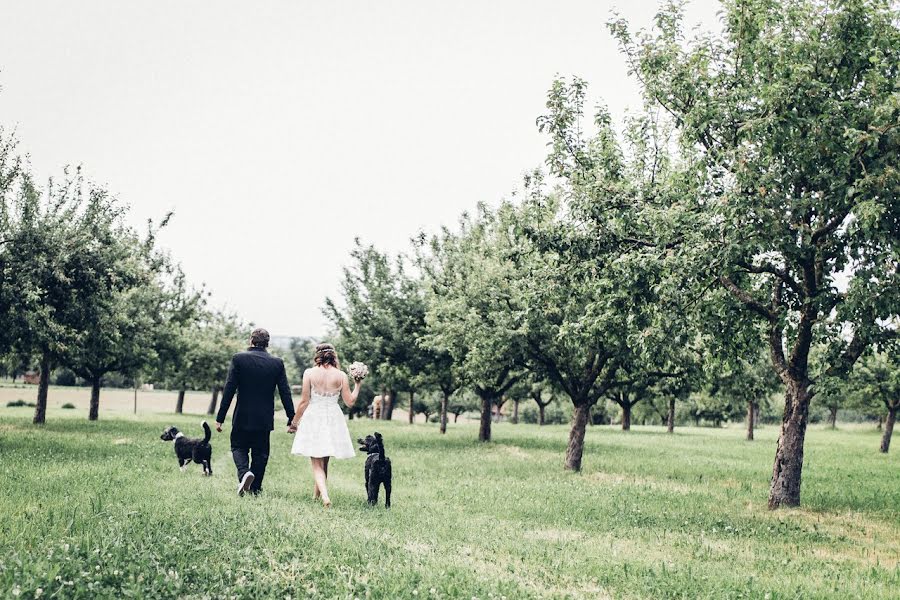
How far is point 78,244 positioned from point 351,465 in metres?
9.96

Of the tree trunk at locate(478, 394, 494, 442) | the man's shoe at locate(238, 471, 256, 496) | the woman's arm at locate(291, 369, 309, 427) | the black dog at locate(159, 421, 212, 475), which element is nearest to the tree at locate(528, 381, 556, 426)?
the tree trunk at locate(478, 394, 494, 442)

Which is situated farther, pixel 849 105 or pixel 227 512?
pixel 849 105

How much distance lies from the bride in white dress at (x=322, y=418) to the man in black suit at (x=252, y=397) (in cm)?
45

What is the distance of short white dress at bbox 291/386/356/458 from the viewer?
12.0m

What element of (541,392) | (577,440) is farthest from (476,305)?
(541,392)

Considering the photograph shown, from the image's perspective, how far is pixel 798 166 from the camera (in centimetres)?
1352

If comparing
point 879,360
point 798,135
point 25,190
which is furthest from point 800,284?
point 879,360

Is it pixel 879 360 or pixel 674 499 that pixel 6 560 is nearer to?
pixel 674 499

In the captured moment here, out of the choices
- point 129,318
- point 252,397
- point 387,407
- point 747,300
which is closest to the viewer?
point 252,397

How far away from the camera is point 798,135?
1307 cm

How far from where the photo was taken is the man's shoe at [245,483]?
37.9 feet

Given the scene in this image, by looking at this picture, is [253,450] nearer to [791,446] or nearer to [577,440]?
[791,446]

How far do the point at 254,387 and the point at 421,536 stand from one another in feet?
12.4

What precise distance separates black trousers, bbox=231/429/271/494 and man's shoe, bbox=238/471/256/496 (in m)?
0.15
